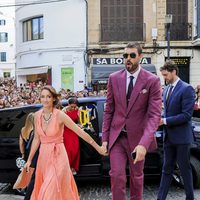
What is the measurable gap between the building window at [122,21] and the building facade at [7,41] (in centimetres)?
5813


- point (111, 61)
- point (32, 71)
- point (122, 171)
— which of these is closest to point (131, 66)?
point (122, 171)

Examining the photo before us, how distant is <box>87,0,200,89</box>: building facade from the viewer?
25578 millimetres

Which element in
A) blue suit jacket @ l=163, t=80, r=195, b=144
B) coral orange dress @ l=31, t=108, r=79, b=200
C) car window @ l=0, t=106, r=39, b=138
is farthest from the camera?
car window @ l=0, t=106, r=39, b=138

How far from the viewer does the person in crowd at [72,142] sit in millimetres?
7062

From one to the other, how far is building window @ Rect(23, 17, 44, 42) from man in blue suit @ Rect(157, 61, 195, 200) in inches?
931

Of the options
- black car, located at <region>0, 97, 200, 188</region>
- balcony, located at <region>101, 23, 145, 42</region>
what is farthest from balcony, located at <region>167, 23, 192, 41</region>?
black car, located at <region>0, 97, 200, 188</region>

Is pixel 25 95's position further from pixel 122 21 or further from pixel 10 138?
pixel 10 138

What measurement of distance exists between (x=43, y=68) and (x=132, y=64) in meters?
23.4

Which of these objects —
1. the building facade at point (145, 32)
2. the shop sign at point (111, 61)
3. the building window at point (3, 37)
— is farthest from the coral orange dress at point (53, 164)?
the building window at point (3, 37)

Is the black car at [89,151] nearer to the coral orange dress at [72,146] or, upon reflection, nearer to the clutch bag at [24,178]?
the coral orange dress at [72,146]

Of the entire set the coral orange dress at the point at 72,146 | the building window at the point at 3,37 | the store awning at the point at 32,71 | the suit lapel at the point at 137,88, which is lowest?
the coral orange dress at the point at 72,146

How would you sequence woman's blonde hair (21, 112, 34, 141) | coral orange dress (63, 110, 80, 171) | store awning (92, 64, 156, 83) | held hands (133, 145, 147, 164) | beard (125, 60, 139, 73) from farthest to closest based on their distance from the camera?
1. store awning (92, 64, 156, 83)
2. coral orange dress (63, 110, 80, 171)
3. woman's blonde hair (21, 112, 34, 141)
4. beard (125, 60, 139, 73)
5. held hands (133, 145, 147, 164)

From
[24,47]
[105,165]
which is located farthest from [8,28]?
[105,165]

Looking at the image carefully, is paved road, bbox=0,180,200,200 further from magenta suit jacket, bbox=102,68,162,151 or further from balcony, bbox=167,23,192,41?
balcony, bbox=167,23,192,41
